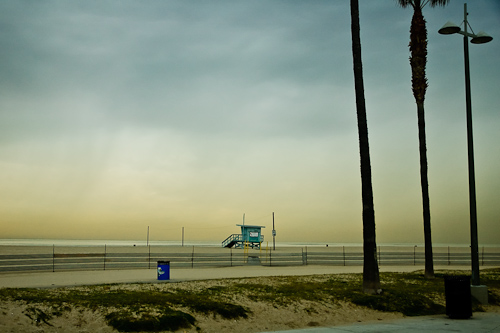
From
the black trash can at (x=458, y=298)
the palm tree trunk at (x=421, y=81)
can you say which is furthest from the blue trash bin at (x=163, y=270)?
the palm tree trunk at (x=421, y=81)

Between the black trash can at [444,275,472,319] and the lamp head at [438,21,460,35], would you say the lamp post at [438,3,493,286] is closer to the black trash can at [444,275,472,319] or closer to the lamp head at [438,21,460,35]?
the lamp head at [438,21,460,35]

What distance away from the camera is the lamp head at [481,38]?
16672 mm

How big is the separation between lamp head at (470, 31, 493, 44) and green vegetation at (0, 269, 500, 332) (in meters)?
8.96

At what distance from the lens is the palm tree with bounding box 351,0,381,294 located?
1627 centimetres

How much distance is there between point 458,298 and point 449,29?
9.00 m

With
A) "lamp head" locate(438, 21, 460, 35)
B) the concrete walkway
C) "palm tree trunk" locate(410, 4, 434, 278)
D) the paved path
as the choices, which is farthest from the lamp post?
the paved path

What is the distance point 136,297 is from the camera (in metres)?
13.0

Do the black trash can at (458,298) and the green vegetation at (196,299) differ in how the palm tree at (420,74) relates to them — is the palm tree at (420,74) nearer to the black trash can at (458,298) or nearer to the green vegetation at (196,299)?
the green vegetation at (196,299)

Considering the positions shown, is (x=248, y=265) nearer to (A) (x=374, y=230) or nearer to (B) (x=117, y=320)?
(A) (x=374, y=230)

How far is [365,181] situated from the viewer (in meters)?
17.2

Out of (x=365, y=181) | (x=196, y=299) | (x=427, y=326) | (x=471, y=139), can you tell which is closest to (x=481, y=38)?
(x=471, y=139)

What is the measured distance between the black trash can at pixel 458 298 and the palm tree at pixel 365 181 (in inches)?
122

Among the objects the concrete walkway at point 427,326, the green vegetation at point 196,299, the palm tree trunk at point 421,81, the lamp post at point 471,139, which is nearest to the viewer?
the green vegetation at point 196,299

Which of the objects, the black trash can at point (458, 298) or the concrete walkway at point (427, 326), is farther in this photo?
the black trash can at point (458, 298)
